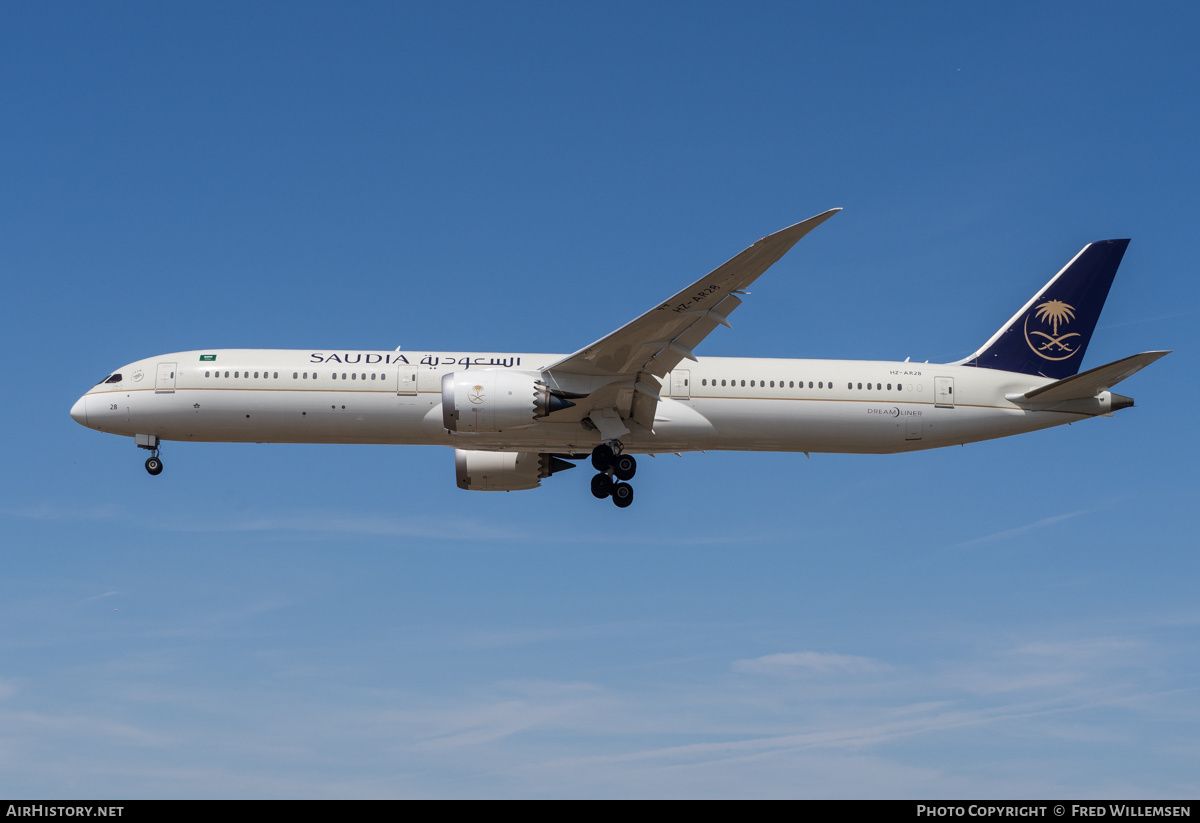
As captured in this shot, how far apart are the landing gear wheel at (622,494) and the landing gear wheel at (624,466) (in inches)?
10.0

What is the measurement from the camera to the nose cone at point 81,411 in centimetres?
3008

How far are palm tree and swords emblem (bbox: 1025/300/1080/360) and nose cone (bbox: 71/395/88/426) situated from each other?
25.7 metres

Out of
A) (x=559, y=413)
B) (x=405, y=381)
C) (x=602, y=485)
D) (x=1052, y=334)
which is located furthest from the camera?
(x=1052, y=334)

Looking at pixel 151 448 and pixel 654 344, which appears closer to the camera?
pixel 654 344

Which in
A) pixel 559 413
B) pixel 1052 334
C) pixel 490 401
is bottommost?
pixel 490 401

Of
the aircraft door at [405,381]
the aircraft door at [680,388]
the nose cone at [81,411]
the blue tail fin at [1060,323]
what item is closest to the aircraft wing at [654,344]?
the aircraft door at [680,388]

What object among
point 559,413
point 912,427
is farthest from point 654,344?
point 912,427

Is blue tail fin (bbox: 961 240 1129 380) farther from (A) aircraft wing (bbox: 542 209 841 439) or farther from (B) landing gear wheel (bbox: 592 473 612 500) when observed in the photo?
(B) landing gear wheel (bbox: 592 473 612 500)

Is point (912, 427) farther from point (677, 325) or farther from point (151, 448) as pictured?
point (151, 448)

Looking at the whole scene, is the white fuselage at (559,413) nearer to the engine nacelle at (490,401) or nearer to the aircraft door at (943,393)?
the aircraft door at (943,393)

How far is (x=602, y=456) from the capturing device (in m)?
29.0

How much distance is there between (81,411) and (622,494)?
1462 centimetres

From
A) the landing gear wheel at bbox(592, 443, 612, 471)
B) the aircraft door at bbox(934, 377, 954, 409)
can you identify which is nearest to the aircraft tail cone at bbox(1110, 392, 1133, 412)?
the aircraft door at bbox(934, 377, 954, 409)
